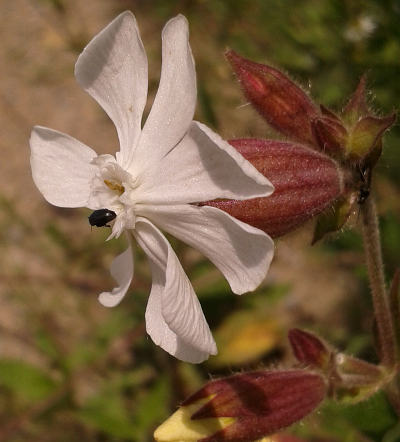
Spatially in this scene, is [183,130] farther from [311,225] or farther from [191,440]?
[191,440]

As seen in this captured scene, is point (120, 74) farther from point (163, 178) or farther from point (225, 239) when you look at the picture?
point (225, 239)

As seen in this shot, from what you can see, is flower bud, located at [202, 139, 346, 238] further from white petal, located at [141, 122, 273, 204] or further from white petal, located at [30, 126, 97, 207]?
white petal, located at [30, 126, 97, 207]

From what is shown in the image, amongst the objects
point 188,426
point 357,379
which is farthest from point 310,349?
point 188,426

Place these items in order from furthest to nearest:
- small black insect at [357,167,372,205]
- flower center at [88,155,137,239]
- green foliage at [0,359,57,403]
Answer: green foliage at [0,359,57,403] < small black insect at [357,167,372,205] < flower center at [88,155,137,239]

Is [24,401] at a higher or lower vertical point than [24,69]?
lower

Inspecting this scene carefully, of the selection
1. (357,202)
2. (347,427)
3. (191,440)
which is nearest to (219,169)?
(357,202)

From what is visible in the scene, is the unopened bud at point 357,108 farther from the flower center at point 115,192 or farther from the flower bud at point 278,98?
the flower center at point 115,192

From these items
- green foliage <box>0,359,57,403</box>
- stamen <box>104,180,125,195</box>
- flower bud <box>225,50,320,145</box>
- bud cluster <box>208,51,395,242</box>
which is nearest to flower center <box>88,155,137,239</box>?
stamen <box>104,180,125,195</box>
